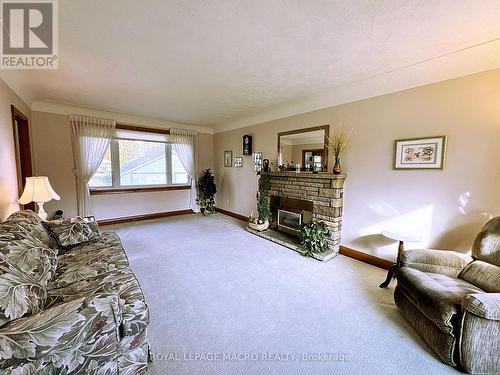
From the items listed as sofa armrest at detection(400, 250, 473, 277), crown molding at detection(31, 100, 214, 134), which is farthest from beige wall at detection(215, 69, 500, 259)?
crown molding at detection(31, 100, 214, 134)

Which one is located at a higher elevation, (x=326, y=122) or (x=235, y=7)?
(x=235, y=7)

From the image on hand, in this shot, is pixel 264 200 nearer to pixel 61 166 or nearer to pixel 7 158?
pixel 7 158

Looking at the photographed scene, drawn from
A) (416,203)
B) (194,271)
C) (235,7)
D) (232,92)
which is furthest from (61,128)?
(416,203)

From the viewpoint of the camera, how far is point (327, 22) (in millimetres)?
1610

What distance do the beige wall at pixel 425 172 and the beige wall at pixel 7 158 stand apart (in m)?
3.90

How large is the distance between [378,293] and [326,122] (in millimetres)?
2368

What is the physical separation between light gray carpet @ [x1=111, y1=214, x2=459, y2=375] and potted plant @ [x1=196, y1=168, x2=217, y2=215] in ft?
8.15

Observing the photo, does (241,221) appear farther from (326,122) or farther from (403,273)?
(403,273)

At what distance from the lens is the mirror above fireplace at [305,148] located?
333 centimetres

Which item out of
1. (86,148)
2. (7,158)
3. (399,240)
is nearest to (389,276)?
(399,240)

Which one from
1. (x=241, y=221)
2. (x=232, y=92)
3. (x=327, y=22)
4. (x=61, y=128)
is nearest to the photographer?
(x=327, y=22)

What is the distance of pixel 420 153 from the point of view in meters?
2.41

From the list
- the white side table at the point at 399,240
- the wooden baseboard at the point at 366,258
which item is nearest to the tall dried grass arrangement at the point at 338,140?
the white side table at the point at 399,240

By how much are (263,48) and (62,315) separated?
2355mm
